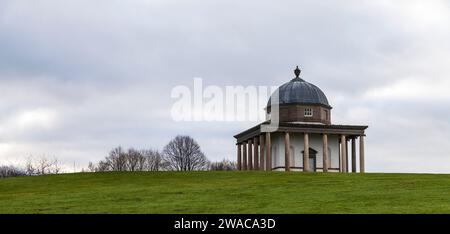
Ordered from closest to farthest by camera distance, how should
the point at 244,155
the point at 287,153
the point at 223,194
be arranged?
the point at 223,194 → the point at 287,153 → the point at 244,155

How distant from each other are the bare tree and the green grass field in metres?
70.6

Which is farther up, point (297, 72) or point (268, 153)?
point (297, 72)

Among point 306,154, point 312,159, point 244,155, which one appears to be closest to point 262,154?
point 306,154

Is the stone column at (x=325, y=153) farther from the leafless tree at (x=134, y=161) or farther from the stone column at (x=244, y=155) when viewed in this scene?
the leafless tree at (x=134, y=161)

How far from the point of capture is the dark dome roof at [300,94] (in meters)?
80.8

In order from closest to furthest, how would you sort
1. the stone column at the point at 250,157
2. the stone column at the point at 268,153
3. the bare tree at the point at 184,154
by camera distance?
the stone column at the point at 268,153 → the stone column at the point at 250,157 → the bare tree at the point at 184,154

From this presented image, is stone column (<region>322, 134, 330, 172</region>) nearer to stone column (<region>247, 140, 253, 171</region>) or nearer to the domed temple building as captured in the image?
the domed temple building

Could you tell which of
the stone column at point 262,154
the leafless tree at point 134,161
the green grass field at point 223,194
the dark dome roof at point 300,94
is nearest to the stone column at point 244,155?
the stone column at point 262,154

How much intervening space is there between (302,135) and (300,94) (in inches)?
150

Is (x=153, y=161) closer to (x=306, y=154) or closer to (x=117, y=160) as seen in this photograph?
(x=117, y=160)

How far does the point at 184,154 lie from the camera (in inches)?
4803
